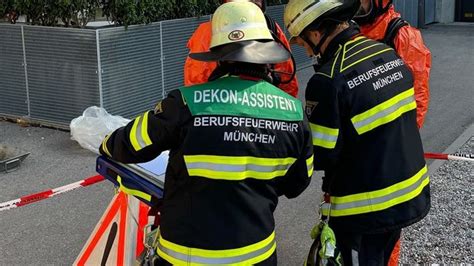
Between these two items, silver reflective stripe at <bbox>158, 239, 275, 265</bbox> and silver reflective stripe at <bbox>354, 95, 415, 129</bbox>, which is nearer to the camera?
silver reflective stripe at <bbox>158, 239, 275, 265</bbox>

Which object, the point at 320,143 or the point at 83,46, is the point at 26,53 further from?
the point at 320,143

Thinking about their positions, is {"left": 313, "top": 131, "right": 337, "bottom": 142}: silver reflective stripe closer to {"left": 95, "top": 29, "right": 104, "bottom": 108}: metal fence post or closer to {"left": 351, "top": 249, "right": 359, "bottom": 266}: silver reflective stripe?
{"left": 351, "top": 249, "right": 359, "bottom": 266}: silver reflective stripe

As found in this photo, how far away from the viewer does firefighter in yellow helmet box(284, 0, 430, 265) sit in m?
2.77

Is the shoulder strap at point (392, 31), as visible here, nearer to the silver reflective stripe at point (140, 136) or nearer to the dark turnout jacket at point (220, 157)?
the dark turnout jacket at point (220, 157)

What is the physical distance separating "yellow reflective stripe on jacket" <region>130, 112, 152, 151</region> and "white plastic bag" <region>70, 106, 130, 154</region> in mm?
4088

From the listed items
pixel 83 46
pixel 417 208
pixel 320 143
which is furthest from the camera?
pixel 83 46

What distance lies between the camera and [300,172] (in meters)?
2.55

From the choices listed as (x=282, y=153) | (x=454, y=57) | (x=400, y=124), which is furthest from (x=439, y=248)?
(x=454, y=57)

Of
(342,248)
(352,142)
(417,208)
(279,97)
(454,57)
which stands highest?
(279,97)

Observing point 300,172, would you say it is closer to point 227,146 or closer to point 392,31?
point 227,146

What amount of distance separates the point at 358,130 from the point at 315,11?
1.88 ft

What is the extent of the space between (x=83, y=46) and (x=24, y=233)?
9.41ft

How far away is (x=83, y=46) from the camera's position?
6.99 metres

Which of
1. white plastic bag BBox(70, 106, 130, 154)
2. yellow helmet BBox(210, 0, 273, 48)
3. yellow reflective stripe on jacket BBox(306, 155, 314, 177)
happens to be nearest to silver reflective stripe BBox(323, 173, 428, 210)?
yellow reflective stripe on jacket BBox(306, 155, 314, 177)
